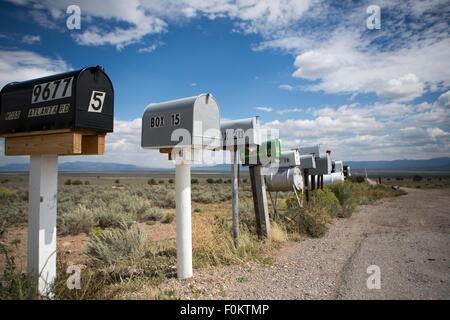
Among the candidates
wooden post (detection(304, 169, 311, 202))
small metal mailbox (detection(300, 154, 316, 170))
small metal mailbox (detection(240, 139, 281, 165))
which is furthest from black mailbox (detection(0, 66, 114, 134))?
small metal mailbox (detection(300, 154, 316, 170))

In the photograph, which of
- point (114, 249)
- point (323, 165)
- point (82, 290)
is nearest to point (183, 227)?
point (82, 290)

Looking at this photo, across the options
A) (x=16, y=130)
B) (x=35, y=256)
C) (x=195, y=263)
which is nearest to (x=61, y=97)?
(x=16, y=130)

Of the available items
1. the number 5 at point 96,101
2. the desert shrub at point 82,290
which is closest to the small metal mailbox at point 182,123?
the number 5 at point 96,101

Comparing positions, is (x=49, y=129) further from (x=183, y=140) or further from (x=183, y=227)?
(x=183, y=227)

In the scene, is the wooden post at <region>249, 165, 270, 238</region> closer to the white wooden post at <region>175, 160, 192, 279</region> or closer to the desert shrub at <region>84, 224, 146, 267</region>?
the desert shrub at <region>84, 224, 146, 267</region>

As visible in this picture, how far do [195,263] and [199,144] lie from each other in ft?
6.42

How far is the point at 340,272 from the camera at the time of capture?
414 cm

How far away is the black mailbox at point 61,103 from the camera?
2.68m

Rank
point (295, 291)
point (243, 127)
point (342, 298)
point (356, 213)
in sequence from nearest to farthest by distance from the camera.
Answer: point (342, 298)
point (295, 291)
point (243, 127)
point (356, 213)

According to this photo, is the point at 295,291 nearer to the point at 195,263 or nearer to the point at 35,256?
the point at 195,263

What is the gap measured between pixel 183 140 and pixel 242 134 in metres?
2.01

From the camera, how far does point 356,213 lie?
10.7m

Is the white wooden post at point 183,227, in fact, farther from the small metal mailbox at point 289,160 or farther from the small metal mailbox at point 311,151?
the small metal mailbox at point 311,151

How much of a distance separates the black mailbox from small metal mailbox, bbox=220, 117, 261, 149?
293 cm
